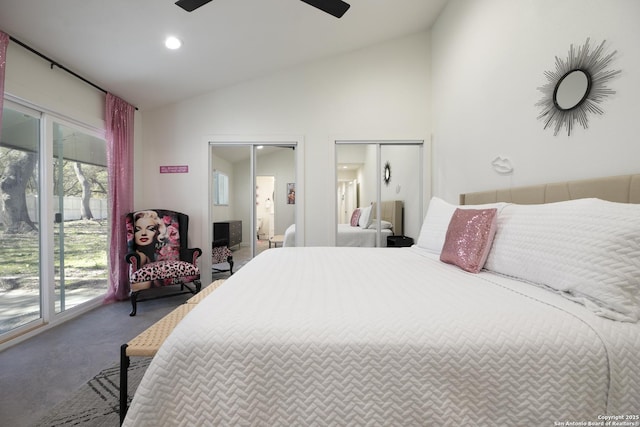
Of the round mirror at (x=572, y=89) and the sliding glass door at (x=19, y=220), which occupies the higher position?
the round mirror at (x=572, y=89)

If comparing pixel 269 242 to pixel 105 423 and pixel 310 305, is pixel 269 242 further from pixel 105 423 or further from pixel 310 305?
pixel 310 305

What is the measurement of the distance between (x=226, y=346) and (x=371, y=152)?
311cm

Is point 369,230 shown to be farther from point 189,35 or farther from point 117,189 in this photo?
point 117,189

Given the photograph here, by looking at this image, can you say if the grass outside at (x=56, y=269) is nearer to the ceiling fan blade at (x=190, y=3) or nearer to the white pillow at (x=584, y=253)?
the ceiling fan blade at (x=190, y=3)

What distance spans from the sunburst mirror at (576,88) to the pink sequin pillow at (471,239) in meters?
0.69

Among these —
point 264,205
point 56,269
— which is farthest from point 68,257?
point 264,205

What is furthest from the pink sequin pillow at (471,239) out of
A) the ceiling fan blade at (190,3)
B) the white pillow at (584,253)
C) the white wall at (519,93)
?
the ceiling fan blade at (190,3)

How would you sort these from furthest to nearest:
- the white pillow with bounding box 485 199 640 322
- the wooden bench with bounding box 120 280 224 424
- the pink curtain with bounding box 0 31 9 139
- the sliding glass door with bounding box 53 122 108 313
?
the sliding glass door with bounding box 53 122 108 313
the pink curtain with bounding box 0 31 9 139
the wooden bench with bounding box 120 280 224 424
the white pillow with bounding box 485 199 640 322

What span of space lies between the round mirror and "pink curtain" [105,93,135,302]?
3.99 m

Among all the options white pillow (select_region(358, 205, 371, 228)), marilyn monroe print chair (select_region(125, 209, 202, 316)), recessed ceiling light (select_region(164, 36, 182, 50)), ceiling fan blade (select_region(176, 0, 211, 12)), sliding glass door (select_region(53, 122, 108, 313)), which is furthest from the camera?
white pillow (select_region(358, 205, 371, 228))

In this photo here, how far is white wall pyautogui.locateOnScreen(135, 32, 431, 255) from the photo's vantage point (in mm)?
3314

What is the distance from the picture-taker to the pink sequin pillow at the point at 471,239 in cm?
141

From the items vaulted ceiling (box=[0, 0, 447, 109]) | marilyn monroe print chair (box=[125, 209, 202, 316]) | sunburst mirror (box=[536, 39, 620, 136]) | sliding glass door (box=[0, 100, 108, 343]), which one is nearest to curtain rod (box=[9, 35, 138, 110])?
vaulted ceiling (box=[0, 0, 447, 109])

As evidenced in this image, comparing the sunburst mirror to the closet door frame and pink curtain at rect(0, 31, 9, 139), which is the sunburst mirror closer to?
the closet door frame
